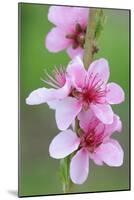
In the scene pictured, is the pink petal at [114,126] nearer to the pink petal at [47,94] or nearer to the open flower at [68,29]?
the pink petal at [47,94]

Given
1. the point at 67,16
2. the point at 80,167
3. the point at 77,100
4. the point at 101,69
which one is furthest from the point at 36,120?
the point at 67,16

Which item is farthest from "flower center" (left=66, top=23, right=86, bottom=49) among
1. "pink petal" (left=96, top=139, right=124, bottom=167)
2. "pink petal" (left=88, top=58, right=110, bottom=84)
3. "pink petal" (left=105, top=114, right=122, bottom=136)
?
"pink petal" (left=96, top=139, right=124, bottom=167)

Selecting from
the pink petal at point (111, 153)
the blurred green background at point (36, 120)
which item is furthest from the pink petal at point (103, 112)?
the blurred green background at point (36, 120)

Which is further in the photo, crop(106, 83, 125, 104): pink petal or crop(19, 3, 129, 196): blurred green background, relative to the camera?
crop(106, 83, 125, 104): pink petal

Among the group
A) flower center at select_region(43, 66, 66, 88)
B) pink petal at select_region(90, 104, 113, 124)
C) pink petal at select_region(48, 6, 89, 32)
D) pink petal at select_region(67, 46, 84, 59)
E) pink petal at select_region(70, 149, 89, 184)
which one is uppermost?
pink petal at select_region(48, 6, 89, 32)

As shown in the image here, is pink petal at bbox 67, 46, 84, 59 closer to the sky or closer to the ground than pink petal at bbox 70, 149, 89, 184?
closer to the sky

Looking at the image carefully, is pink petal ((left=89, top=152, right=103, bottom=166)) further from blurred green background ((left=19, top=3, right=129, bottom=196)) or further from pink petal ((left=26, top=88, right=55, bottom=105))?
pink petal ((left=26, top=88, right=55, bottom=105))

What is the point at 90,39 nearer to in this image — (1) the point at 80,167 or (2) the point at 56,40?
(2) the point at 56,40
